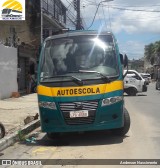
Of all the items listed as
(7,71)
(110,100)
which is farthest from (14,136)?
(7,71)

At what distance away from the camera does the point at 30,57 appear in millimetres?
30750

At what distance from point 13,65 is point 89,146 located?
596 inches

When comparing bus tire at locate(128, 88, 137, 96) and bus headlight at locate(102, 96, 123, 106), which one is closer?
bus headlight at locate(102, 96, 123, 106)

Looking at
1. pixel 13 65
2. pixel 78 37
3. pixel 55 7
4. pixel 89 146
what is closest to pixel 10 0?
pixel 13 65

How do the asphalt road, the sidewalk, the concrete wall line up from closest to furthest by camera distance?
1. the asphalt road
2. the sidewalk
3. the concrete wall

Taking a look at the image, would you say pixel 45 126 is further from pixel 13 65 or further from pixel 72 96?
pixel 13 65

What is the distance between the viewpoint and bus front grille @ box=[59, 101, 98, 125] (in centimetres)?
939

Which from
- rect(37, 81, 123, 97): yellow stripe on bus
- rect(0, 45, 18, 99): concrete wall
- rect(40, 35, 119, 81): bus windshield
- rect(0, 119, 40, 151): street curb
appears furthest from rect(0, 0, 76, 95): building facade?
rect(37, 81, 123, 97): yellow stripe on bus

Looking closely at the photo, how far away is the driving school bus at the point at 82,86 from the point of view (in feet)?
30.9

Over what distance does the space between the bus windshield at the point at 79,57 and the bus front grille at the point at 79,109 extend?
2.21ft

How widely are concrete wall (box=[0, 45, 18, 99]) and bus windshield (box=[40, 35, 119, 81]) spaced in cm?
1117

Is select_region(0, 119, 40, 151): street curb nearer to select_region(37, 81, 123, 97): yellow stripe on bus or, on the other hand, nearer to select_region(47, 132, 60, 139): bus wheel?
select_region(47, 132, 60, 139): bus wheel

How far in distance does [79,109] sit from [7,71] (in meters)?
13.7

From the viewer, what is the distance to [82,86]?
31.0 feet
